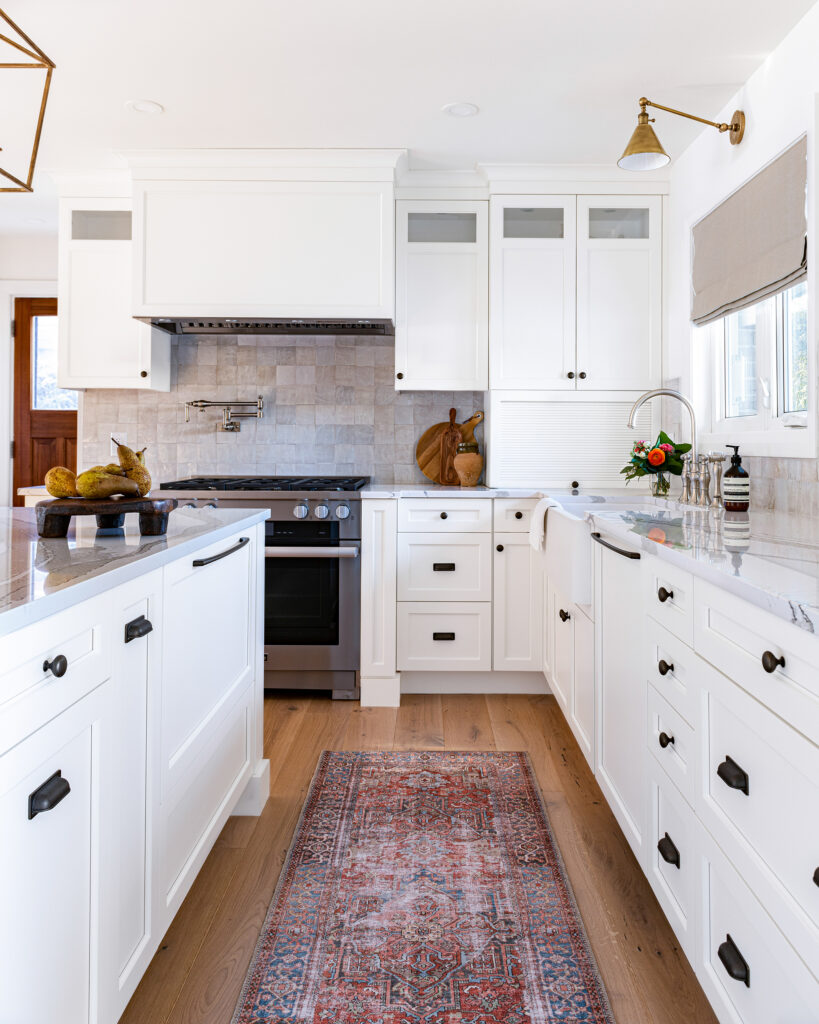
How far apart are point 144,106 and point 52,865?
2.78m

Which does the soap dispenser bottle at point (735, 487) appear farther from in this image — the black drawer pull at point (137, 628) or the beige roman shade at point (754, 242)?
the black drawer pull at point (137, 628)

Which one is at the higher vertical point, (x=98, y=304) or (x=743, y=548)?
(x=98, y=304)

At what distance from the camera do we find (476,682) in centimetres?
334

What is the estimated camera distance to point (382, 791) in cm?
232

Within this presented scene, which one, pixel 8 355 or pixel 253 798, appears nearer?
pixel 253 798

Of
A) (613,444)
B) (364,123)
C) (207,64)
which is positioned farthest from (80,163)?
(613,444)

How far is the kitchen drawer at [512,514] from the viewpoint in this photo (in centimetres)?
320

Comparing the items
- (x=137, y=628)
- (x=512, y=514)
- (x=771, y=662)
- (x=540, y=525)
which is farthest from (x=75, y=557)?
(x=512, y=514)

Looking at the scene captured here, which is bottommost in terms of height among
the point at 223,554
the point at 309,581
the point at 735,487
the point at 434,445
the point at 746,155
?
the point at 309,581

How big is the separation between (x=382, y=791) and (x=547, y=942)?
833 mm

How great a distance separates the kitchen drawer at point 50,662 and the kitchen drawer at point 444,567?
2.12m

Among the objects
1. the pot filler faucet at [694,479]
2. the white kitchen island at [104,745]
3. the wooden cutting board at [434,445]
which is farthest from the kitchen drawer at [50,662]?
the wooden cutting board at [434,445]

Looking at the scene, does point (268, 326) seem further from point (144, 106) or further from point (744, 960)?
point (744, 960)

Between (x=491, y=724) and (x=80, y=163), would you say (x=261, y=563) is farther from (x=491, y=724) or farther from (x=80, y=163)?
(x=80, y=163)
